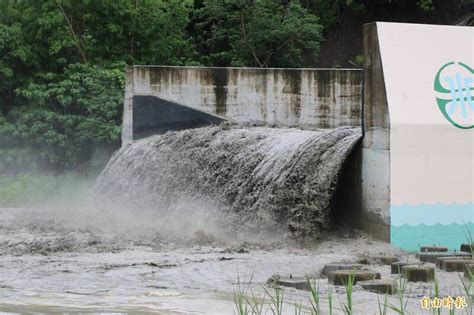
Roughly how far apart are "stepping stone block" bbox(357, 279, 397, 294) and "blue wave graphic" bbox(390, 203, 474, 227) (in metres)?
2.50

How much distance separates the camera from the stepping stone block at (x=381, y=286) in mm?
7109

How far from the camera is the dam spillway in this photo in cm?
1070

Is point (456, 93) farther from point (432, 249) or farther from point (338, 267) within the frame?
point (338, 267)

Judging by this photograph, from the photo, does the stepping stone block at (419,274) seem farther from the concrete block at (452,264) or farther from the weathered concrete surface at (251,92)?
the weathered concrete surface at (251,92)

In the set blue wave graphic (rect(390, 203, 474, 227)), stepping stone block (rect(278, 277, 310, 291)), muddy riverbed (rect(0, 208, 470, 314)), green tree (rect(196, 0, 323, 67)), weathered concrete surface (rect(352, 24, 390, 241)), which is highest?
green tree (rect(196, 0, 323, 67))

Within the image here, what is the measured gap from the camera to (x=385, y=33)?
10.1 m

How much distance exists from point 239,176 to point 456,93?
135 inches

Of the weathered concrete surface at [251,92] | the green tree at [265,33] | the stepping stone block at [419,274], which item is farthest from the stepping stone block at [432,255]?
the green tree at [265,33]

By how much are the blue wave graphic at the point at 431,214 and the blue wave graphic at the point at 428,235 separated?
0.15ft

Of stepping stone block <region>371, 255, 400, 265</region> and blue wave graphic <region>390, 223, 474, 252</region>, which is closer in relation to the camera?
stepping stone block <region>371, 255, 400, 265</region>

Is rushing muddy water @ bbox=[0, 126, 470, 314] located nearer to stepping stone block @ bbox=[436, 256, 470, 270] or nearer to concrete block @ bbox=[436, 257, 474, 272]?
concrete block @ bbox=[436, 257, 474, 272]

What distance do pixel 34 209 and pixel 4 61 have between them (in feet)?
20.9

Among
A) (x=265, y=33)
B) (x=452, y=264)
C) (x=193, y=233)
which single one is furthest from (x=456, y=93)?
(x=265, y=33)

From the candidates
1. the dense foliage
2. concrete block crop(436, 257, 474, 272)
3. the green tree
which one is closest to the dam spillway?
concrete block crop(436, 257, 474, 272)
